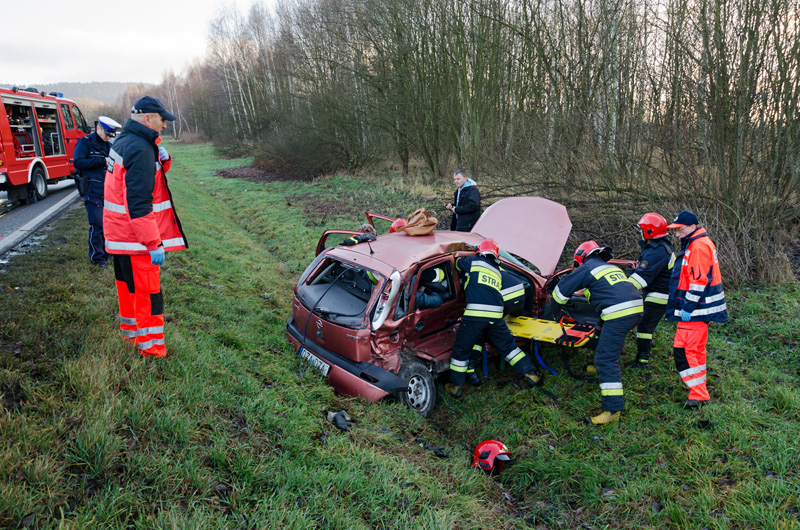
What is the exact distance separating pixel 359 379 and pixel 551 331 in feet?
6.90

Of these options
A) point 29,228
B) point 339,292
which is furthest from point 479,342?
point 29,228

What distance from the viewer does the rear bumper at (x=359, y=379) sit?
13.4 feet

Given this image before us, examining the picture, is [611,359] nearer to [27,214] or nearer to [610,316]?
[610,316]

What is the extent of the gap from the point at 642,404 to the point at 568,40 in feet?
26.0

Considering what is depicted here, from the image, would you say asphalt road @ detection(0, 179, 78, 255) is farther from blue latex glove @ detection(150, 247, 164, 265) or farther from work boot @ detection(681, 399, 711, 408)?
work boot @ detection(681, 399, 711, 408)

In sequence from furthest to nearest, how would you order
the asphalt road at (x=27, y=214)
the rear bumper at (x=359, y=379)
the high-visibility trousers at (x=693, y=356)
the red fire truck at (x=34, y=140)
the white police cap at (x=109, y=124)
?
the red fire truck at (x=34, y=140) → the asphalt road at (x=27, y=214) → the white police cap at (x=109, y=124) → the high-visibility trousers at (x=693, y=356) → the rear bumper at (x=359, y=379)

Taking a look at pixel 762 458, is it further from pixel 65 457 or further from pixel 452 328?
pixel 65 457

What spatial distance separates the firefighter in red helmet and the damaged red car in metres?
0.56

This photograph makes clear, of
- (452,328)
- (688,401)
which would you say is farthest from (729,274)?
(452,328)

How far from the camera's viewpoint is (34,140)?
452 inches

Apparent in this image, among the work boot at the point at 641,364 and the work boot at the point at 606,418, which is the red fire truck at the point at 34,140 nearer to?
the work boot at the point at 606,418

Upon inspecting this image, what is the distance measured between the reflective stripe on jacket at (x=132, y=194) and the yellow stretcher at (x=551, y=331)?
361cm

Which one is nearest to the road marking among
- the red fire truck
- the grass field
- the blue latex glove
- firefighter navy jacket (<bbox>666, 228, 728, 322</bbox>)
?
the red fire truck

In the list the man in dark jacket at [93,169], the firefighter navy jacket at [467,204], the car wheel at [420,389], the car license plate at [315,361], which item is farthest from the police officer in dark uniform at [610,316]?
the man in dark jacket at [93,169]
